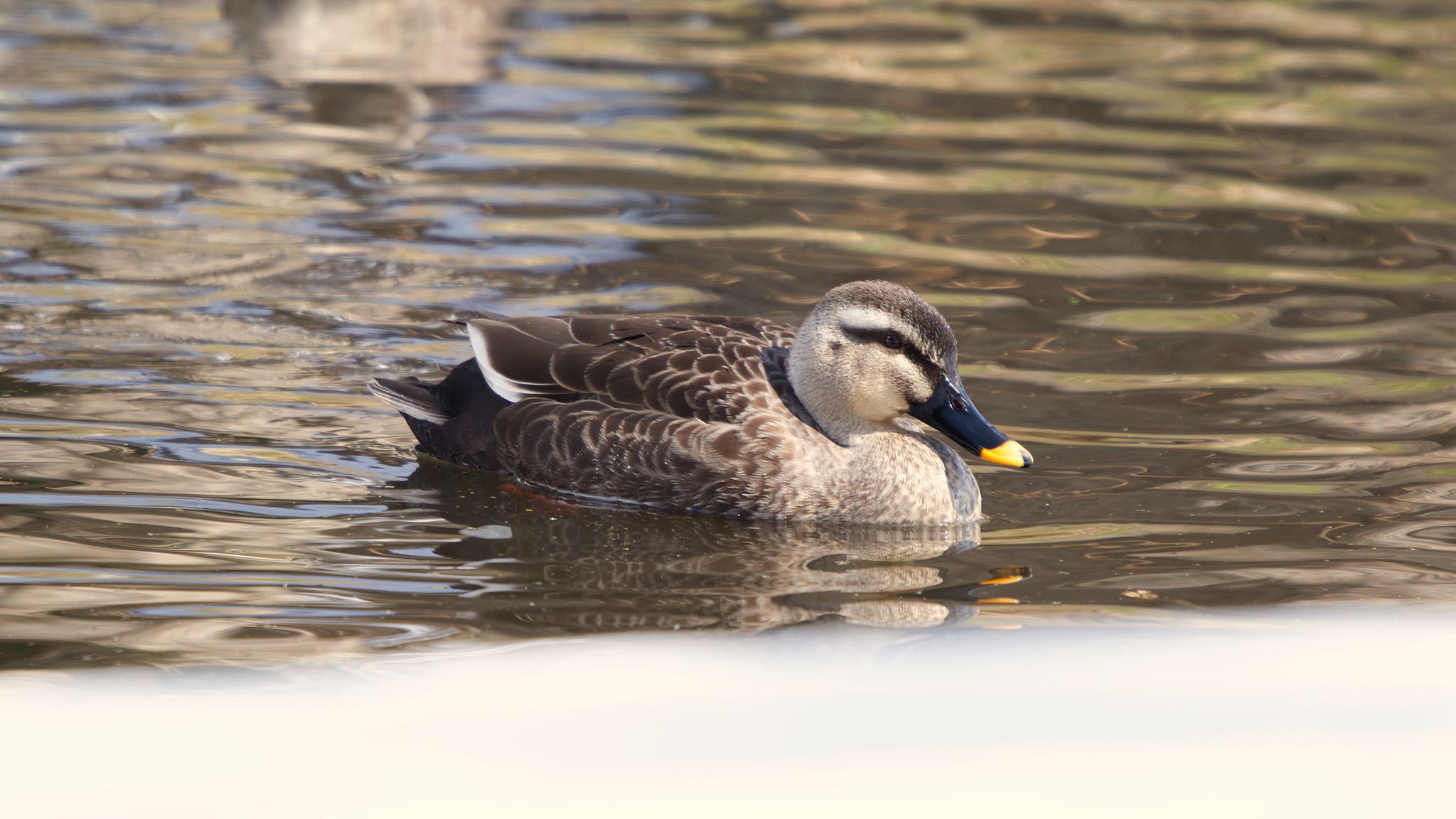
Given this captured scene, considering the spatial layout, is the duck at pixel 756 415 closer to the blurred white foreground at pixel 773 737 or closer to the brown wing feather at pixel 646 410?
the brown wing feather at pixel 646 410

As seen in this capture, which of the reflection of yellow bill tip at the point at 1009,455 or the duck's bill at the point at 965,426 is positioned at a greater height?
the duck's bill at the point at 965,426

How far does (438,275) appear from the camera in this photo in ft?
32.9

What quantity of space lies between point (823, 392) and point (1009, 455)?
77cm

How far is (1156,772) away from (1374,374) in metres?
5.14

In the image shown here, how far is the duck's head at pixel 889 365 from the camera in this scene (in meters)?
6.89

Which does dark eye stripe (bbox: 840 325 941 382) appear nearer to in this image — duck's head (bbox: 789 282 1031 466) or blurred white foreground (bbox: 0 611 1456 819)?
duck's head (bbox: 789 282 1031 466)

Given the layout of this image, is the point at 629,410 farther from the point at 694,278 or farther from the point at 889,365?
the point at 694,278

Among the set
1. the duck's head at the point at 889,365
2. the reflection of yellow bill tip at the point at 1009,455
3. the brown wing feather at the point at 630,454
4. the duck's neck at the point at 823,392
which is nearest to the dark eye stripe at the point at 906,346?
the duck's head at the point at 889,365

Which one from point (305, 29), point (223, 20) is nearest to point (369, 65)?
point (305, 29)

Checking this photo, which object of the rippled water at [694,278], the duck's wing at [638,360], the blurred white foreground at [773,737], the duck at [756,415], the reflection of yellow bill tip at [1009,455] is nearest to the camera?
the blurred white foreground at [773,737]

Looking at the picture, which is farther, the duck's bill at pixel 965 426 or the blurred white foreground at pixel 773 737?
the duck's bill at pixel 965 426

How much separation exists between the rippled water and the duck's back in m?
0.16

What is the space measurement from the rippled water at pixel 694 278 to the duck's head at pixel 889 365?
0.43 m

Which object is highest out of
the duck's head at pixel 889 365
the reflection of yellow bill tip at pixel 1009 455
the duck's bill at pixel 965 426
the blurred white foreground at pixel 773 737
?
the duck's head at pixel 889 365
